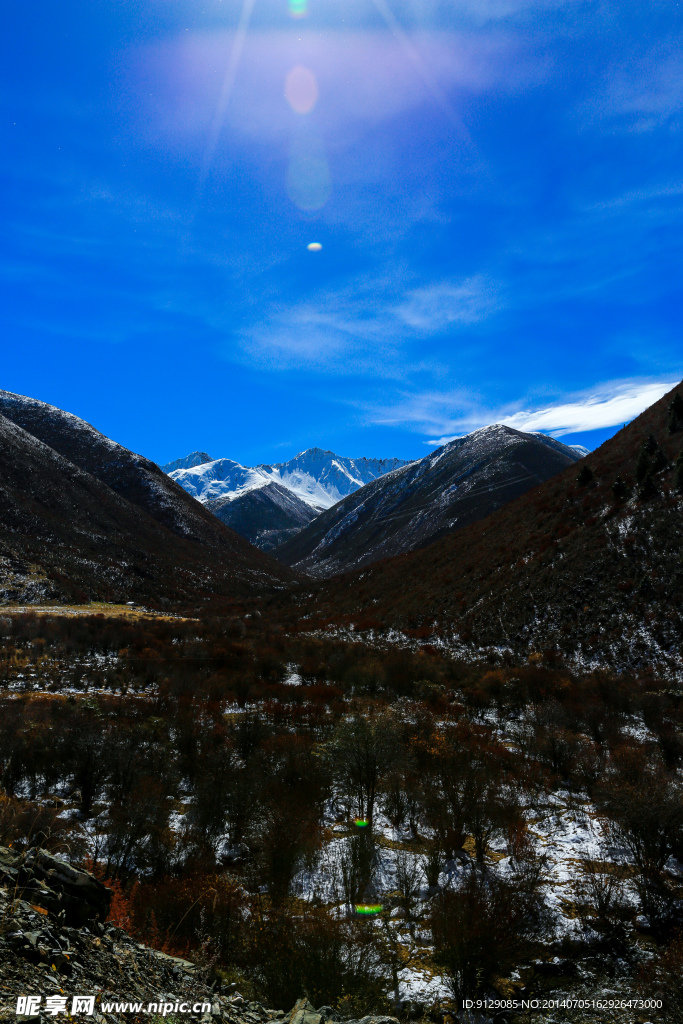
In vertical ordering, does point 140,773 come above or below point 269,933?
above

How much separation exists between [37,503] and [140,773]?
69.8m

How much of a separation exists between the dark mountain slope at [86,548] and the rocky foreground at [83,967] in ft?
156

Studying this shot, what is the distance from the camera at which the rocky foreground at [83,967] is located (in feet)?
10.5

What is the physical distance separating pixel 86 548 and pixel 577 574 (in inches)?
2516

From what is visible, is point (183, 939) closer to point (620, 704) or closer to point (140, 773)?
point (140, 773)

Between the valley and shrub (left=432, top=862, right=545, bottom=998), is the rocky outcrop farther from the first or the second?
shrub (left=432, top=862, right=545, bottom=998)

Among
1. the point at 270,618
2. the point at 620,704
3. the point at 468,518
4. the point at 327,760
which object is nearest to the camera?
the point at 327,760

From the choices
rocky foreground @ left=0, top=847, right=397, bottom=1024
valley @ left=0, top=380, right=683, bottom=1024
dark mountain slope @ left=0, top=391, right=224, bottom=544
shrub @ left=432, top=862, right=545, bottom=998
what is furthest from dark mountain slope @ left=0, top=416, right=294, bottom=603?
shrub @ left=432, top=862, right=545, bottom=998

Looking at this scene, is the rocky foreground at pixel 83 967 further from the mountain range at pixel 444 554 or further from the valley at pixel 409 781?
the mountain range at pixel 444 554

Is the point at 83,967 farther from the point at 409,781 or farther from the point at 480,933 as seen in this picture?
the point at 409,781

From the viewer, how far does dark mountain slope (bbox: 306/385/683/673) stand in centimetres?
2166

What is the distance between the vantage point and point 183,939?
586 centimetres

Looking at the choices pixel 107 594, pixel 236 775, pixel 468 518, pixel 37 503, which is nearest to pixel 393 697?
pixel 236 775

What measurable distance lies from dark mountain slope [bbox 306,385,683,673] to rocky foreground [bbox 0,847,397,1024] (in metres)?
21.2
